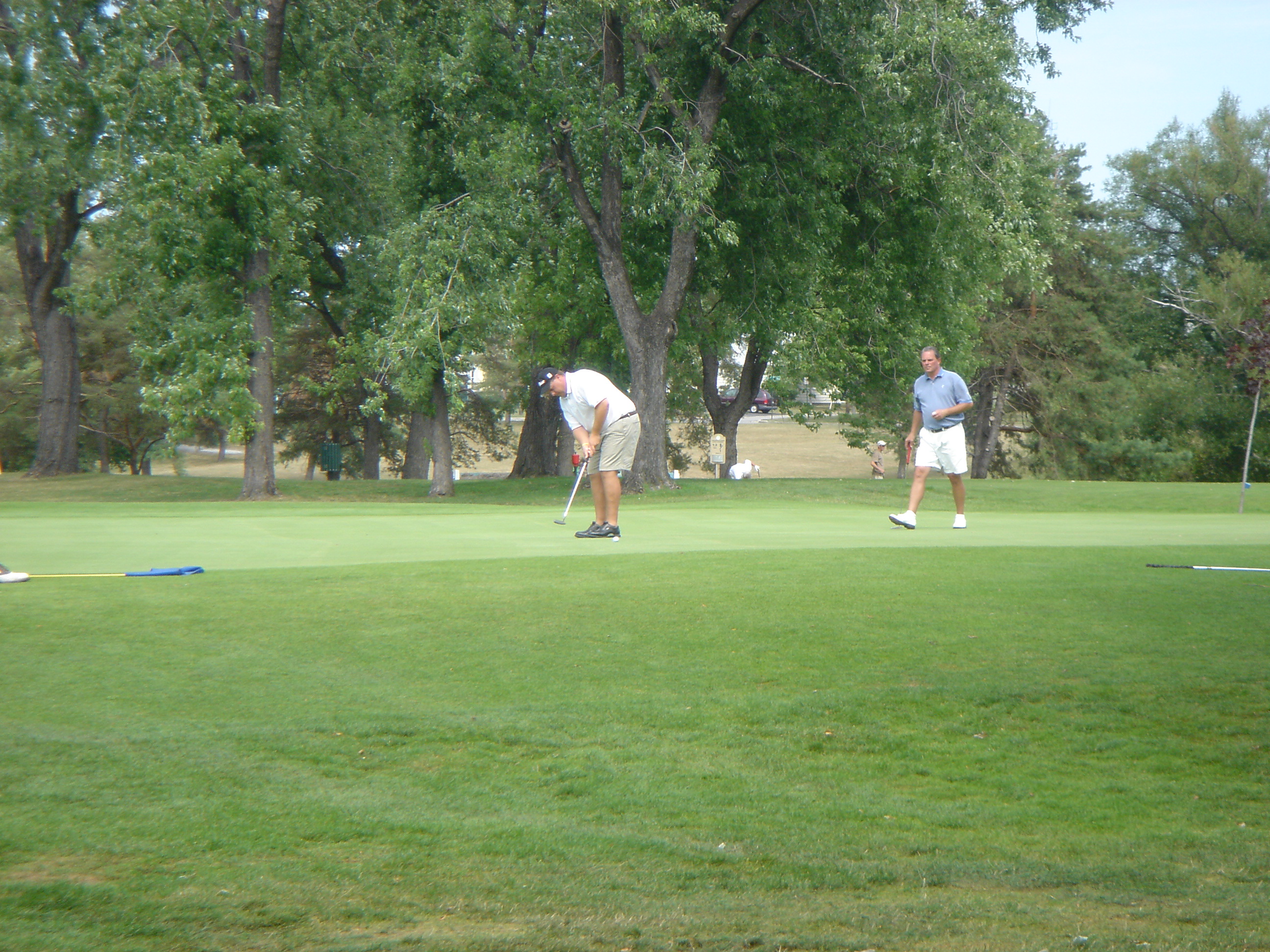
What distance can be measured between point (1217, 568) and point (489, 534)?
7.64m

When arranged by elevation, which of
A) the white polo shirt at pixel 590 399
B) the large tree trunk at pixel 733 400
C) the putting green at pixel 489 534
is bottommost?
the putting green at pixel 489 534

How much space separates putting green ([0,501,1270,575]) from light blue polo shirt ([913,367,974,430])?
4.67 ft

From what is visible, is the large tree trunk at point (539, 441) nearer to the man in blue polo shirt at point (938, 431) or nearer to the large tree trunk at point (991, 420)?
the large tree trunk at point (991, 420)

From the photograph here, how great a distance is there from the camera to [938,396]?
15.0 metres

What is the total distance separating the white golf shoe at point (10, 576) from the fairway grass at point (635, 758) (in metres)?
0.14

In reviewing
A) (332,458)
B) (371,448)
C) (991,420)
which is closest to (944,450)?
(371,448)

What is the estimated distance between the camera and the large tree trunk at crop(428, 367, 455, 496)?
98.6 feet

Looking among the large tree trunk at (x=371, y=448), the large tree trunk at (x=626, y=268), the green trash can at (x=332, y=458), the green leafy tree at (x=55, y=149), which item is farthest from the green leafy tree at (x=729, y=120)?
the green trash can at (x=332, y=458)

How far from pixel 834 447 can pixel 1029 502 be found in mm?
66868

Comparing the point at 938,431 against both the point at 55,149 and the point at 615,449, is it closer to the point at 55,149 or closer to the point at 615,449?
the point at 615,449

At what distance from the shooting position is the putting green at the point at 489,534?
11172 mm

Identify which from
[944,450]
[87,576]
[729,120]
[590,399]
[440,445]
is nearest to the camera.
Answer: [87,576]


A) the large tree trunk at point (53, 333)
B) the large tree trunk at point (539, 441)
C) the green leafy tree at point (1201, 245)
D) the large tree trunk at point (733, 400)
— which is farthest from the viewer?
the green leafy tree at point (1201, 245)

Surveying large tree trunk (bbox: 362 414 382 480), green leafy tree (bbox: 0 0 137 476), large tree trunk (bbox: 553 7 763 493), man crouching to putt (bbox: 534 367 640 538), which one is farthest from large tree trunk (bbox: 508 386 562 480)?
man crouching to putt (bbox: 534 367 640 538)
